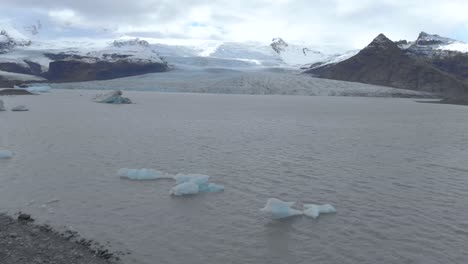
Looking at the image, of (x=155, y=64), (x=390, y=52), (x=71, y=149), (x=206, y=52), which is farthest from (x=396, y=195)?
(x=206, y=52)

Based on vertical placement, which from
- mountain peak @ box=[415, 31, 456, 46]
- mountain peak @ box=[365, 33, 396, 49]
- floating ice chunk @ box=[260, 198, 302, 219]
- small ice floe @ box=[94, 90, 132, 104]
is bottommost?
small ice floe @ box=[94, 90, 132, 104]

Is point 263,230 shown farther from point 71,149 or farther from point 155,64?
point 155,64

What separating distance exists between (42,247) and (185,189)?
16.3 feet

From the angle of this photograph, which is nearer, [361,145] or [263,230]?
[263,230]

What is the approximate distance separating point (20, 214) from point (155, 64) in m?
150

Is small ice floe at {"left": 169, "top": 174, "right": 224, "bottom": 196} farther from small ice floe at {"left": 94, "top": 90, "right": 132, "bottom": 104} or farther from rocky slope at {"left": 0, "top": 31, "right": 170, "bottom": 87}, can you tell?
rocky slope at {"left": 0, "top": 31, "right": 170, "bottom": 87}

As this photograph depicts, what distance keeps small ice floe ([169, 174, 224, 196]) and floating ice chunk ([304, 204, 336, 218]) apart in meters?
2.94

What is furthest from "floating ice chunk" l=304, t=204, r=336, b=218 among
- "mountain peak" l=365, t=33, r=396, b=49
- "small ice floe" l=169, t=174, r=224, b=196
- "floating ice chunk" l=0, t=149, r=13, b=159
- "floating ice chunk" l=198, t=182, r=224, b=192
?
"mountain peak" l=365, t=33, r=396, b=49

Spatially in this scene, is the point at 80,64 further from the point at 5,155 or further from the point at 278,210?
the point at 278,210

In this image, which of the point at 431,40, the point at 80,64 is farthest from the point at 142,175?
the point at 431,40

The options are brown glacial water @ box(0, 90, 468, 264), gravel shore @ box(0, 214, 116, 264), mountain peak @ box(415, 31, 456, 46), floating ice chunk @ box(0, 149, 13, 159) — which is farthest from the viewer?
mountain peak @ box(415, 31, 456, 46)

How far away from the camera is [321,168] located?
17734 mm

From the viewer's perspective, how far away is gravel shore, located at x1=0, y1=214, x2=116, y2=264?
866cm

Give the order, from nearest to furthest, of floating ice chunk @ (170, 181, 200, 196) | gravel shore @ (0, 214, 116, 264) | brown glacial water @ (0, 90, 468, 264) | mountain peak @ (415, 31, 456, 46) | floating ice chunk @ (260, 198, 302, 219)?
gravel shore @ (0, 214, 116, 264) < brown glacial water @ (0, 90, 468, 264) < floating ice chunk @ (260, 198, 302, 219) < floating ice chunk @ (170, 181, 200, 196) < mountain peak @ (415, 31, 456, 46)
